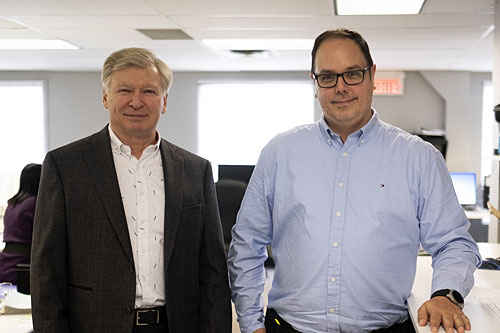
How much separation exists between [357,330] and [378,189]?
1.33 feet

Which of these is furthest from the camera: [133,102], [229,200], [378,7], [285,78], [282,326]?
[285,78]

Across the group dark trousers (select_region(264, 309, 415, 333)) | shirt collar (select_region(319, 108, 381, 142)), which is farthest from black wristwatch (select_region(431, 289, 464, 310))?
shirt collar (select_region(319, 108, 381, 142))

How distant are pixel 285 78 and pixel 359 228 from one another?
6.35 metres

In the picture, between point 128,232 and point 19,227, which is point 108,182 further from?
point 19,227

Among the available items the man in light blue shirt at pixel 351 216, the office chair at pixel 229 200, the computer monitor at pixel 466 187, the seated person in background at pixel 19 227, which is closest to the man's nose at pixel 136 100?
the man in light blue shirt at pixel 351 216

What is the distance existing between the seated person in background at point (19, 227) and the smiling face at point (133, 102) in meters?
2.27

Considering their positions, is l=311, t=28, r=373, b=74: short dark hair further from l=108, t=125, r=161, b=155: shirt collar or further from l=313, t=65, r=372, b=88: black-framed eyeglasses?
l=108, t=125, r=161, b=155: shirt collar

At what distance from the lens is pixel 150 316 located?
71.6 inches

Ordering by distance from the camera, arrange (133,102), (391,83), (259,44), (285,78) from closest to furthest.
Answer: (133,102) < (259,44) < (391,83) < (285,78)

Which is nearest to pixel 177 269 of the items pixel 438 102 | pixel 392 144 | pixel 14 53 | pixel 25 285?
pixel 392 144

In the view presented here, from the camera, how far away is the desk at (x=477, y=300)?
1.48 metres

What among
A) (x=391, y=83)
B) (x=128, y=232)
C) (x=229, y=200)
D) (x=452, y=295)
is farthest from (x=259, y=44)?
(x=452, y=295)

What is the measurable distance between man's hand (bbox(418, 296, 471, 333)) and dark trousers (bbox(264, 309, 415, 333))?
0.26 metres

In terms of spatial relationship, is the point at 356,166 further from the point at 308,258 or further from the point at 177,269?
the point at 177,269
